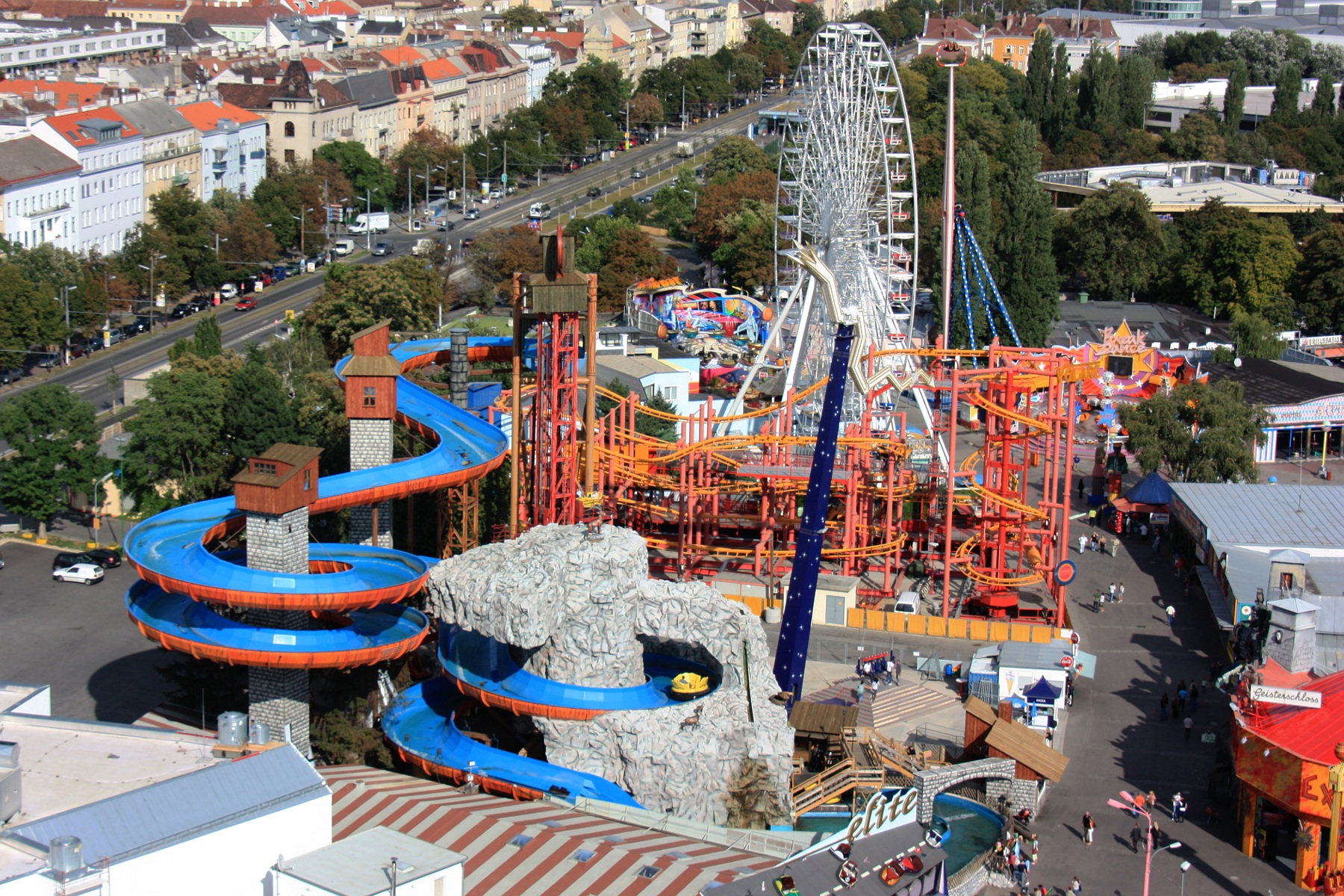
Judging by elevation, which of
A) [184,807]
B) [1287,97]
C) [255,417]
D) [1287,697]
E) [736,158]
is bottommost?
[1287,697]

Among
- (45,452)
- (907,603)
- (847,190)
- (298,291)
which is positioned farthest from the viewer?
→ (298,291)

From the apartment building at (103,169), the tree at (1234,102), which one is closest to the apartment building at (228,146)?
the apartment building at (103,169)

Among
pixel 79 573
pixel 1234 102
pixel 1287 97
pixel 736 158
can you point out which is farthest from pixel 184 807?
pixel 1287 97

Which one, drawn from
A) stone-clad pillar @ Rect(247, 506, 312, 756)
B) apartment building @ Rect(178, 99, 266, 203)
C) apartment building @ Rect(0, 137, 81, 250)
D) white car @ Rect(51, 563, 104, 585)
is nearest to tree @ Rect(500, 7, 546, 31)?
apartment building @ Rect(178, 99, 266, 203)

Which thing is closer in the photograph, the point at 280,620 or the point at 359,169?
the point at 280,620

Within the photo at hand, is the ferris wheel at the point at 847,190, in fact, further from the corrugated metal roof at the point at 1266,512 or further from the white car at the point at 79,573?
the white car at the point at 79,573

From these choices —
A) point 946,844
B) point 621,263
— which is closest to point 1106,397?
point 621,263

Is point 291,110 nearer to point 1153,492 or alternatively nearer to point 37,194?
point 37,194
